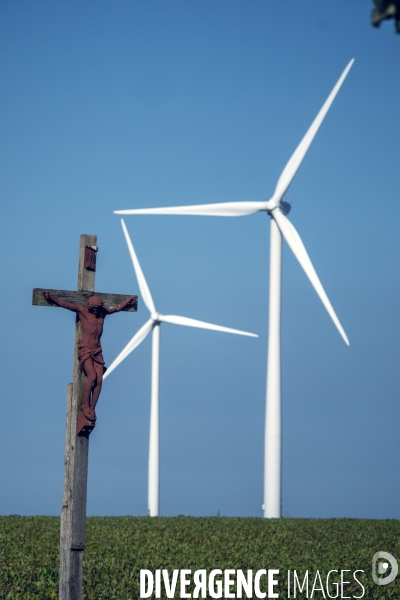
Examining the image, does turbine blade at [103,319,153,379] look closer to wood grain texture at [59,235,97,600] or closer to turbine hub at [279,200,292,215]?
turbine hub at [279,200,292,215]

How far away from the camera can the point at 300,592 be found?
2009 centimetres

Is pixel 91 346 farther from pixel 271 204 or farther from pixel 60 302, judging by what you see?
pixel 271 204

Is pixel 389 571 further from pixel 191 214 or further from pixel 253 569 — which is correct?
pixel 191 214

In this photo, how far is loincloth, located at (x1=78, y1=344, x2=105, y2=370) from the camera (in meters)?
14.9

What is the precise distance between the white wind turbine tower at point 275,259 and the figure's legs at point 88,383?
2035 centimetres

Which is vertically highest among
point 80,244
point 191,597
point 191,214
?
point 191,214

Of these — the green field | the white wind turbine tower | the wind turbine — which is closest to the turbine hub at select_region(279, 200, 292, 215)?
the white wind turbine tower

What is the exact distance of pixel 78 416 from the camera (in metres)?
14.9

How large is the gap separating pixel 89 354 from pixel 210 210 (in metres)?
24.7

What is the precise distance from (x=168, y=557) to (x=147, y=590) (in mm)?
2902

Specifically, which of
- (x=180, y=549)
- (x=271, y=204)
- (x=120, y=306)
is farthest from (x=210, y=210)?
(x=120, y=306)

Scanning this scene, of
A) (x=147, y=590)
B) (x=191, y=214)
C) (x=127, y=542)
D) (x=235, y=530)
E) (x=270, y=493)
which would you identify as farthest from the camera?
(x=191, y=214)

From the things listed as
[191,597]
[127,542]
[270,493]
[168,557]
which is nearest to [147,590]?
[191,597]

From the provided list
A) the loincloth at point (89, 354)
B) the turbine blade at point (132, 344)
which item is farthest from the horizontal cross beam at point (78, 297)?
the turbine blade at point (132, 344)
